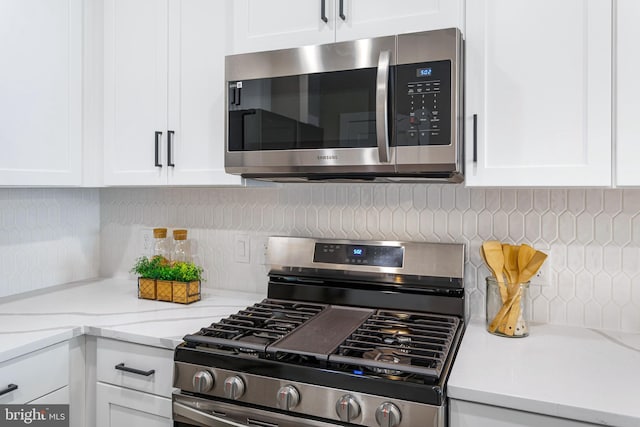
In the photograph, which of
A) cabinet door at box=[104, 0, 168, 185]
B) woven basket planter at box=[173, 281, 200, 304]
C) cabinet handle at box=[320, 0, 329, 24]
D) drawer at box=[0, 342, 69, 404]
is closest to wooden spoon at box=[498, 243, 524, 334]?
cabinet handle at box=[320, 0, 329, 24]

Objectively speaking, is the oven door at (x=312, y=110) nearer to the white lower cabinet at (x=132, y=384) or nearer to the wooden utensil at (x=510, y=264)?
the wooden utensil at (x=510, y=264)

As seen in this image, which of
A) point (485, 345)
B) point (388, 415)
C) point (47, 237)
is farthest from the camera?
point (47, 237)

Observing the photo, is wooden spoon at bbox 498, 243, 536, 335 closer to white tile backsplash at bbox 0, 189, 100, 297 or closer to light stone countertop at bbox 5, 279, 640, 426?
light stone countertop at bbox 5, 279, 640, 426

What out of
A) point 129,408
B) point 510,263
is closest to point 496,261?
point 510,263

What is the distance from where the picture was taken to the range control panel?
5.63 ft

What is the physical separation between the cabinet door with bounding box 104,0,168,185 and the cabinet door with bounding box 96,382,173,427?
78 centimetres

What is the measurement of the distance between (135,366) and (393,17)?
139cm

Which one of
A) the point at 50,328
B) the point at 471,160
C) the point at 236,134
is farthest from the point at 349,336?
the point at 50,328

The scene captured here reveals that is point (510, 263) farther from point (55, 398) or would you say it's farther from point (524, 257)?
point (55, 398)

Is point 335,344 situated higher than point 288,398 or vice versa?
point 335,344

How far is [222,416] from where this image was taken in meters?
1.28

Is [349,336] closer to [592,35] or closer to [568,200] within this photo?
[568,200]

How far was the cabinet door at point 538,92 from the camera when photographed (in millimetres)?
1243

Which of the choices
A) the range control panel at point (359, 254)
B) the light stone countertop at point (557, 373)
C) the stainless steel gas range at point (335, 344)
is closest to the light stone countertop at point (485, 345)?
the light stone countertop at point (557, 373)
